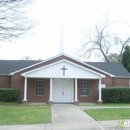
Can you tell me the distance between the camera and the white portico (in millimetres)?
20953

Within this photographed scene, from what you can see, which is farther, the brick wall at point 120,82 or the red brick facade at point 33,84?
the brick wall at point 120,82

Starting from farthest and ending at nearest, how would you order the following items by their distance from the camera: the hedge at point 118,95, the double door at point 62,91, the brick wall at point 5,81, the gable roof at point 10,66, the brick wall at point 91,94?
1. the gable roof at point 10,66
2. the brick wall at point 5,81
3. the brick wall at point 91,94
4. the double door at point 62,91
5. the hedge at point 118,95

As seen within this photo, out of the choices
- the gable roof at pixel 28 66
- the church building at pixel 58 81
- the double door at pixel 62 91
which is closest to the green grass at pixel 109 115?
the church building at pixel 58 81

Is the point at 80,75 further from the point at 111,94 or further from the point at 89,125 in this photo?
the point at 89,125

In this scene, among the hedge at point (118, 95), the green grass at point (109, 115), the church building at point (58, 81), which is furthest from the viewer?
the hedge at point (118, 95)

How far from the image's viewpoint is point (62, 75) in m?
21.1

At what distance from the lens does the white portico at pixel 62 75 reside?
2095cm

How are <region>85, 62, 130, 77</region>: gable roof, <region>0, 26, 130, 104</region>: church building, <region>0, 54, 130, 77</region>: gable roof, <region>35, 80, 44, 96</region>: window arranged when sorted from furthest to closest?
1. <region>85, 62, 130, 77</region>: gable roof
2. <region>0, 54, 130, 77</region>: gable roof
3. <region>35, 80, 44, 96</region>: window
4. <region>0, 26, 130, 104</region>: church building

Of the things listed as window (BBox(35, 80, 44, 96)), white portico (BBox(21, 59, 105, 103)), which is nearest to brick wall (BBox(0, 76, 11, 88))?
white portico (BBox(21, 59, 105, 103))

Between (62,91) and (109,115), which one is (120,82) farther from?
(109,115)

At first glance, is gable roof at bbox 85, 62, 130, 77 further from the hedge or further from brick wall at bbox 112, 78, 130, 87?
the hedge

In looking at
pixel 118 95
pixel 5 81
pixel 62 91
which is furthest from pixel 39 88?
pixel 118 95

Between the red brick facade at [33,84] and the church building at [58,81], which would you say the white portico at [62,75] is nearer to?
the church building at [58,81]

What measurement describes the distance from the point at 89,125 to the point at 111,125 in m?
1.00
